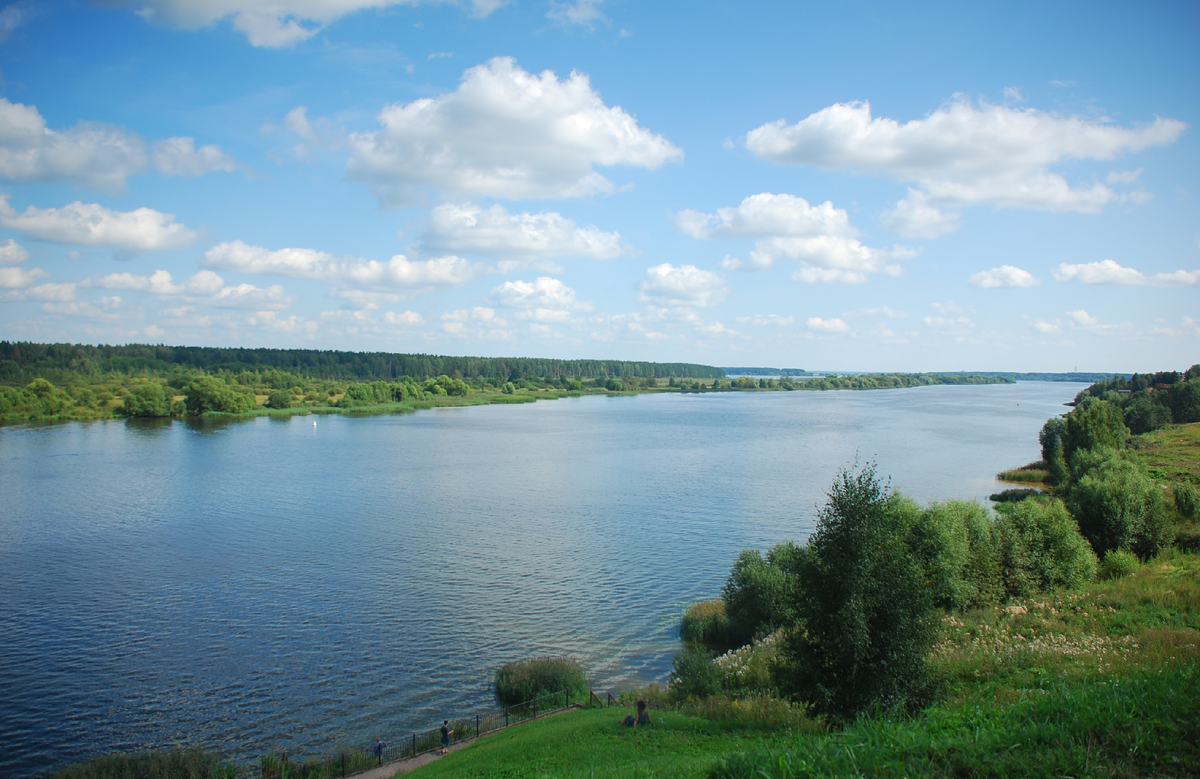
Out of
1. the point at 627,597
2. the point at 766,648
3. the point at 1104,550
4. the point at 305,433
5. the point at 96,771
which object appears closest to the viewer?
the point at 96,771

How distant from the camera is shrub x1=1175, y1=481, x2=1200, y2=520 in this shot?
36656 millimetres

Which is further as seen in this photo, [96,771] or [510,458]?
[510,458]

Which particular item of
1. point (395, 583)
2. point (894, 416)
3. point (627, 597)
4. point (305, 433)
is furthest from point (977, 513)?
point (894, 416)

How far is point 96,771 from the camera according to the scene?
16.9 m

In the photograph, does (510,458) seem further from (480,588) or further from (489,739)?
(489,739)

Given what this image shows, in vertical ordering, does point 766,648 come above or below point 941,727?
below

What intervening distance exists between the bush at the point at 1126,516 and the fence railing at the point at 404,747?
1177 inches

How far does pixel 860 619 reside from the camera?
14602 millimetres

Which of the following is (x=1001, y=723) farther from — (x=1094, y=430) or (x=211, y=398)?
(x=211, y=398)

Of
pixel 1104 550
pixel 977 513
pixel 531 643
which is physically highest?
pixel 977 513

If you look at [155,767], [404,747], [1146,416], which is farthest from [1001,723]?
[1146,416]

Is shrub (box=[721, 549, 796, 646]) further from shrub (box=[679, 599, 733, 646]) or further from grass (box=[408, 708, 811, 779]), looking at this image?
grass (box=[408, 708, 811, 779])

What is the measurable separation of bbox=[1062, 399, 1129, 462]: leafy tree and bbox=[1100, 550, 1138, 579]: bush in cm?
2606

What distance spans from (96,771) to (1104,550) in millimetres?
Result: 43547
